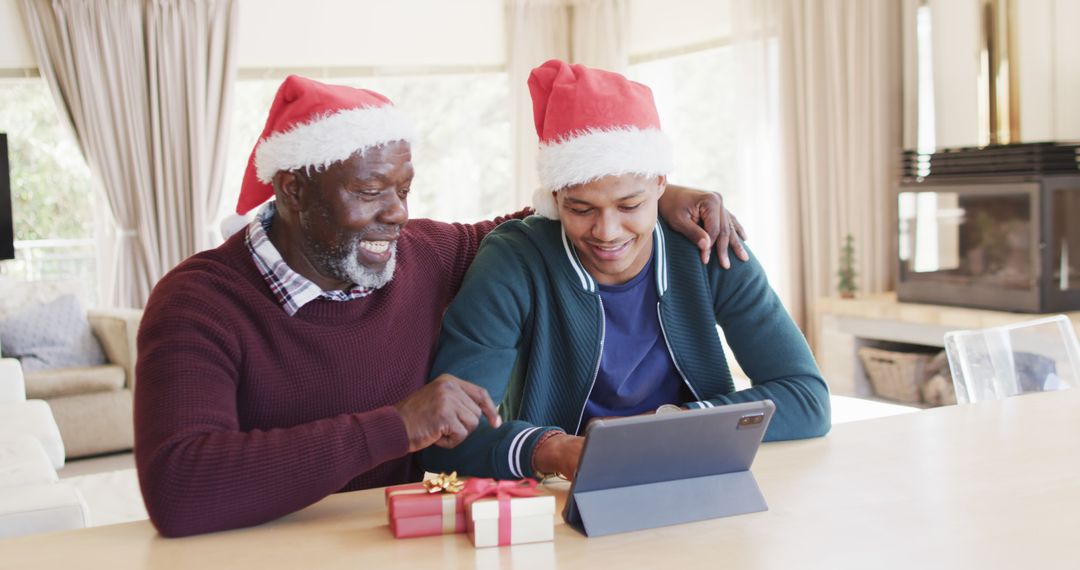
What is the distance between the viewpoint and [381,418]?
1508 mm

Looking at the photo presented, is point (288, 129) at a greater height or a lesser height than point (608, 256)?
greater

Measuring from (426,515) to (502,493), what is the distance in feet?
0.32

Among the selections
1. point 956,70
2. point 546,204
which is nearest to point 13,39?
point 956,70

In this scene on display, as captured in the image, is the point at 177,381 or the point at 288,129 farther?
the point at 288,129

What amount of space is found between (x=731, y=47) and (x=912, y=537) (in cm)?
533

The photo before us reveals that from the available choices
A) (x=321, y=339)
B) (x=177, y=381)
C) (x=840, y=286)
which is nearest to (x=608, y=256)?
(x=321, y=339)

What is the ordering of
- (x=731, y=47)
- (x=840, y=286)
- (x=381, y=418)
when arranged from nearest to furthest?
(x=381, y=418)
(x=840, y=286)
(x=731, y=47)

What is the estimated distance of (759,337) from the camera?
1971 millimetres

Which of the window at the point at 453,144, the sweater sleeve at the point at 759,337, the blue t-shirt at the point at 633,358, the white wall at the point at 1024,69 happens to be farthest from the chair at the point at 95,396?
the white wall at the point at 1024,69

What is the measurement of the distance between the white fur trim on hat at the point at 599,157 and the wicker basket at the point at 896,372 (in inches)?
128

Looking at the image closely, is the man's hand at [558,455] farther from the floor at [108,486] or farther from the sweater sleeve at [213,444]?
the floor at [108,486]

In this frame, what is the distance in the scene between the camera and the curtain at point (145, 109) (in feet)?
21.4

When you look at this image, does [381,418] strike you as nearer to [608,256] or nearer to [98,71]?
[608,256]

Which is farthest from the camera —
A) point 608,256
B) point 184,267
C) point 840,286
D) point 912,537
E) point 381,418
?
point 840,286
